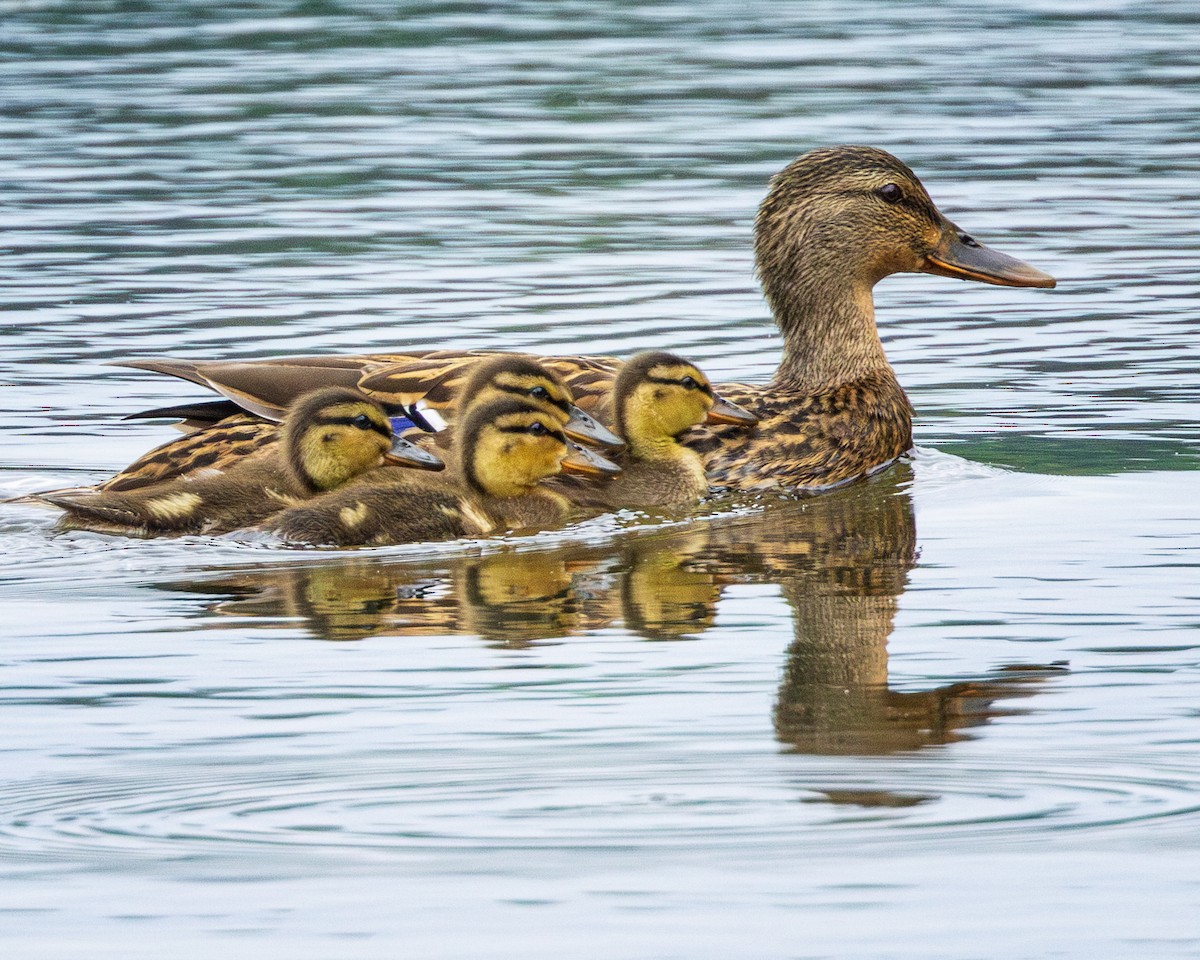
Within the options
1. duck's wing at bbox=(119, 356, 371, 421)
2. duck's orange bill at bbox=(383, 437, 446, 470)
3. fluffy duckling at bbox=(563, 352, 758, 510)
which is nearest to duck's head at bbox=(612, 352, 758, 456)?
fluffy duckling at bbox=(563, 352, 758, 510)

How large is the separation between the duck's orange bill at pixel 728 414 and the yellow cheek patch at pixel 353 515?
134 cm

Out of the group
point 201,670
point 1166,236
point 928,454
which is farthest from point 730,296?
point 201,670

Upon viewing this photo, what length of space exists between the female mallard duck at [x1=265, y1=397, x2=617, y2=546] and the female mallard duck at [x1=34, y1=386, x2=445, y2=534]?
7 centimetres

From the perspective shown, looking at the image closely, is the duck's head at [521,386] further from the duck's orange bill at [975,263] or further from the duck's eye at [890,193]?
the duck's orange bill at [975,263]

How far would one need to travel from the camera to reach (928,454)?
8344 mm

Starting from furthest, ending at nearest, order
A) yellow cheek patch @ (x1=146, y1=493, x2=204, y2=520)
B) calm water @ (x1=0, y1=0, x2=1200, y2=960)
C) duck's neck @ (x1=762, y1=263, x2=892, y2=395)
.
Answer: duck's neck @ (x1=762, y1=263, x2=892, y2=395) → yellow cheek patch @ (x1=146, y1=493, x2=204, y2=520) → calm water @ (x1=0, y1=0, x2=1200, y2=960)

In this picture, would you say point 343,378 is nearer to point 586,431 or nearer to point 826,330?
point 586,431

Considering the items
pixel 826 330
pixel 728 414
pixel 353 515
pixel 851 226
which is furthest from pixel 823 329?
pixel 353 515

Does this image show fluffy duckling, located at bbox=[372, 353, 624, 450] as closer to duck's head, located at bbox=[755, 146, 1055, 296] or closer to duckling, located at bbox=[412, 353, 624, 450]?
duckling, located at bbox=[412, 353, 624, 450]

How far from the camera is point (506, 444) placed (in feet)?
23.8

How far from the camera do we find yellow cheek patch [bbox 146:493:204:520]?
6.82m

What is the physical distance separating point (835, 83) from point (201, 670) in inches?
596

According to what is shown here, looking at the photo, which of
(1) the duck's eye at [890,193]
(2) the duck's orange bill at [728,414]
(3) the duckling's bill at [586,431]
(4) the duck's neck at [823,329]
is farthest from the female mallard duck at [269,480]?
(1) the duck's eye at [890,193]

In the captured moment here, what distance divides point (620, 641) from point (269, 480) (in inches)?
68.7
